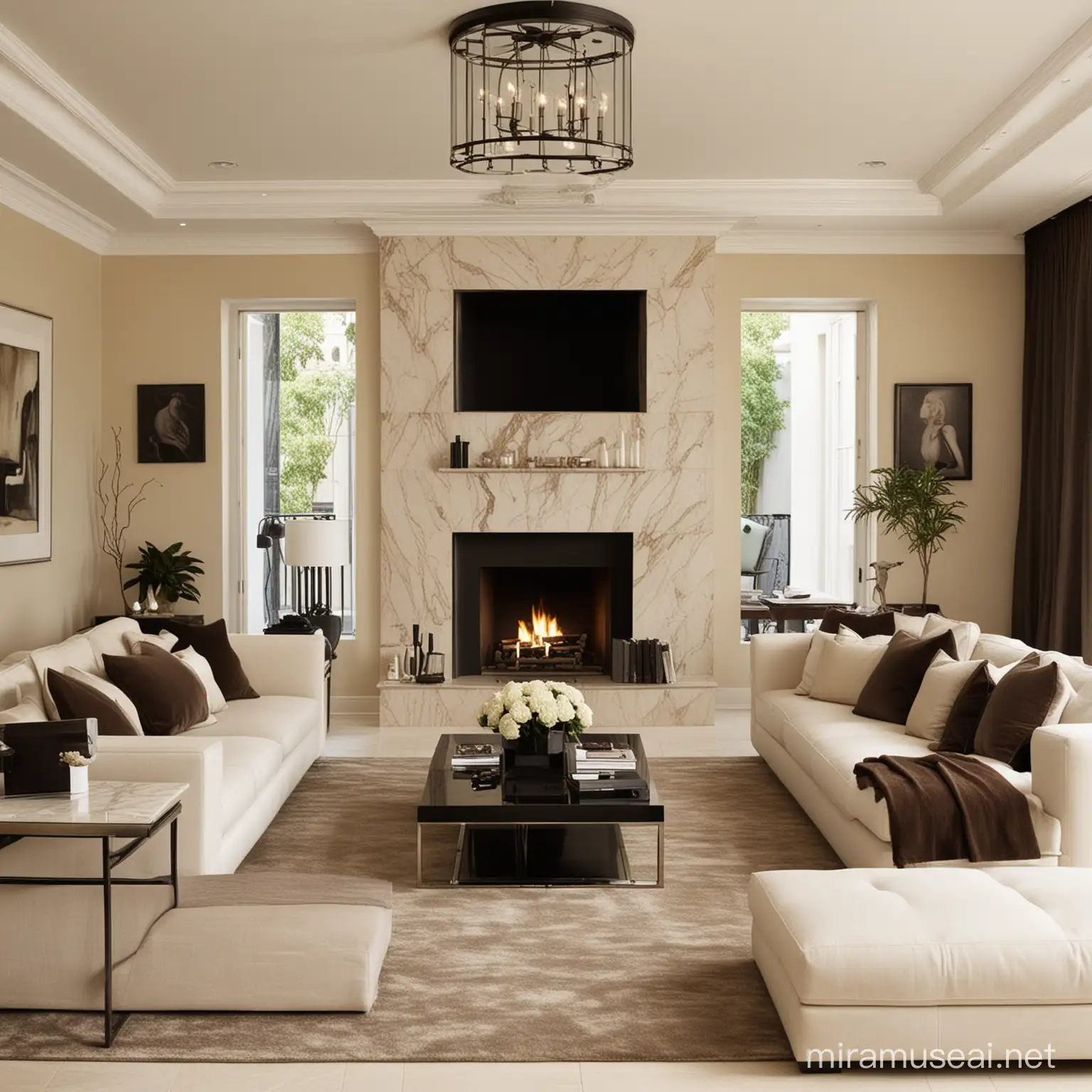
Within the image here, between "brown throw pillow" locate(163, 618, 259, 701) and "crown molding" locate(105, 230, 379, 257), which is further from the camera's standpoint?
"crown molding" locate(105, 230, 379, 257)

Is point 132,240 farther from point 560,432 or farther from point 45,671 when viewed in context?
point 45,671

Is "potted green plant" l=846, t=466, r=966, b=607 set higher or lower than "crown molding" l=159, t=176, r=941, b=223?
lower

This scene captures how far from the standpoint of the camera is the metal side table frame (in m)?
3.08

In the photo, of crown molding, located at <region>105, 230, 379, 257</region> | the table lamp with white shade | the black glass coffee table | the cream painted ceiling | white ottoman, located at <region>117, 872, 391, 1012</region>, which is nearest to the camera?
white ottoman, located at <region>117, 872, 391, 1012</region>

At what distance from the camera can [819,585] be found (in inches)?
335

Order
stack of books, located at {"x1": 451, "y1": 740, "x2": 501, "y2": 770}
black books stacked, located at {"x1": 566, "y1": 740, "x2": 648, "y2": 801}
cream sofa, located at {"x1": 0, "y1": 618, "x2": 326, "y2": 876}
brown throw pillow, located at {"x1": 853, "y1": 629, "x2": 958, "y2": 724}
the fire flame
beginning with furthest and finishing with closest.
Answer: the fire flame, brown throw pillow, located at {"x1": 853, "y1": 629, "x2": 958, "y2": 724}, stack of books, located at {"x1": 451, "y1": 740, "x2": 501, "y2": 770}, black books stacked, located at {"x1": 566, "y1": 740, "x2": 648, "y2": 801}, cream sofa, located at {"x1": 0, "y1": 618, "x2": 326, "y2": 876}

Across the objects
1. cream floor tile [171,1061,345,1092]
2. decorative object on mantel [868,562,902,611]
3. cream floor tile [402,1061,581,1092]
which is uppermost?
decorative object on mantel [868,562,902,611]

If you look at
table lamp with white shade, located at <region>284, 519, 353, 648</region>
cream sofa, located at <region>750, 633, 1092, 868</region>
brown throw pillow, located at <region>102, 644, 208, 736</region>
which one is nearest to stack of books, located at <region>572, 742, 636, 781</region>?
cream sofa, located at <region>750, 633, 1092, 868</region>

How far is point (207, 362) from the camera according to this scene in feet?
26.0

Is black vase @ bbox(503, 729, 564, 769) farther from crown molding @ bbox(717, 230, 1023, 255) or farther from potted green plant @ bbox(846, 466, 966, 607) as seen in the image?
crown molding @ bbox(717, 230, 1023, 255)

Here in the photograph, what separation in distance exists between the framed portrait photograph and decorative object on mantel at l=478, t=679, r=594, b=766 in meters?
3.96

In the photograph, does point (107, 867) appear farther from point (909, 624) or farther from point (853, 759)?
point (909, 624)

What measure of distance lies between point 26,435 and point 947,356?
570 centimetres

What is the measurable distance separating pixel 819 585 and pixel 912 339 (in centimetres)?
180
